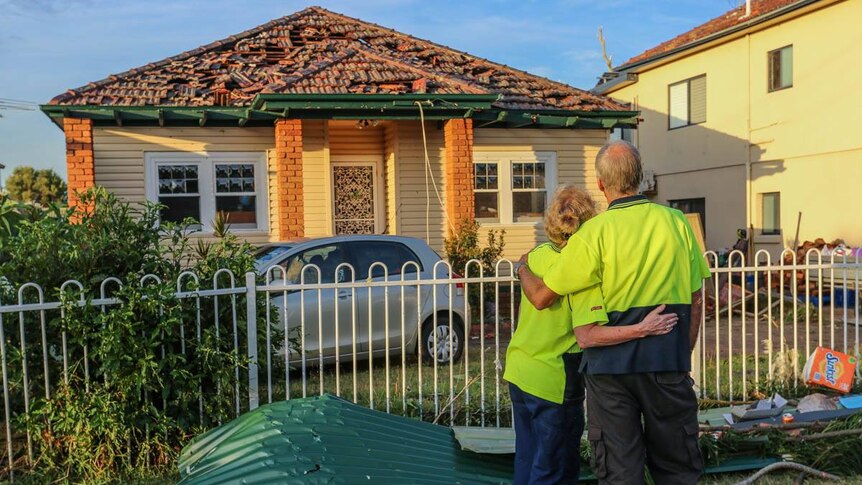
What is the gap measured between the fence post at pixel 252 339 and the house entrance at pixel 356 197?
8803 millimetres

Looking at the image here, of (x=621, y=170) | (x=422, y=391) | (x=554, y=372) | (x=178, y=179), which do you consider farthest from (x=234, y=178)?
(x=621, y=170)

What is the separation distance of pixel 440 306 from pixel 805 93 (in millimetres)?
12727

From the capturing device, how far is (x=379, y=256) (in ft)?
29.0

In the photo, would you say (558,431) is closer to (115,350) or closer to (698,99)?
(115,350)

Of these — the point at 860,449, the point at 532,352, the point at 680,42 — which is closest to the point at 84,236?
the point at 532,352

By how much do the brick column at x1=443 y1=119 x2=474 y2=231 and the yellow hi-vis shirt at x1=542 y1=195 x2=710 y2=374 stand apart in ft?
33.0

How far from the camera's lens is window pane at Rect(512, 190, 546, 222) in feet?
48.4

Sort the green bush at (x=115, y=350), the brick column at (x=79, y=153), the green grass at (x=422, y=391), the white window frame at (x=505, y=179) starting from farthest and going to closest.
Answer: the white window frame at (x=505, y=179)
the brick column at (x=79, y=153)
the green grass at (x=422, y=391)
the green bush at (x=115, y=350)

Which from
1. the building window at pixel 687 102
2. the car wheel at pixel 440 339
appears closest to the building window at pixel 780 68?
the building window at pixel 687 102

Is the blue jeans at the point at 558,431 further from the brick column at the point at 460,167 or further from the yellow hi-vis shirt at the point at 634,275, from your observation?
the brick column at the point at 460,167

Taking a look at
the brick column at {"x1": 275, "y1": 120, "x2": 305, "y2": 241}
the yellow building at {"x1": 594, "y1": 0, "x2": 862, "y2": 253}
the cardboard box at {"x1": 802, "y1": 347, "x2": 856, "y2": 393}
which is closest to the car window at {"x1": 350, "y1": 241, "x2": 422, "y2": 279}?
the cardboard box at {"x1": 802, "y1": 347, "x2": 856, "y2": 393}

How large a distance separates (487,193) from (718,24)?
1104cm

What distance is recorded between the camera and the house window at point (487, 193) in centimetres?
1459

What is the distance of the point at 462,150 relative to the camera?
13398mm
